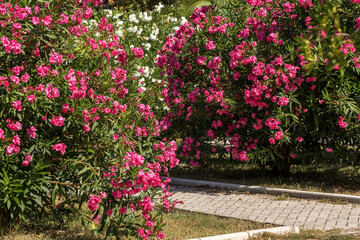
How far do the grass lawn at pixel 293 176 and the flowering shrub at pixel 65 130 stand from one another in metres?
4.55

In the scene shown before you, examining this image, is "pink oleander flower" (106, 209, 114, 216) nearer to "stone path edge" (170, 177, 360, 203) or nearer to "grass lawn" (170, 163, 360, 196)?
"stone path edge" (170, 177, 360, 203)

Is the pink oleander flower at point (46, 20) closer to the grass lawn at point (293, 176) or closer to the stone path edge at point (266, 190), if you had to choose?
the stone path edge at point (266, 190)

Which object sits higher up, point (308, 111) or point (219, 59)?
point (219, 59)

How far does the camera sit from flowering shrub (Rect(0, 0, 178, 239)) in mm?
5789

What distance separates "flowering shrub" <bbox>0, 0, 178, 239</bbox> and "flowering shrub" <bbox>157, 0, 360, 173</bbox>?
3550 millimetres

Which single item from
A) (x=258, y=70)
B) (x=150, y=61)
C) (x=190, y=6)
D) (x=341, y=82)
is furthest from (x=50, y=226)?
(x=190, y=6)

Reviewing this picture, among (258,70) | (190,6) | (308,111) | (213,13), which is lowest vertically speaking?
(308,111)

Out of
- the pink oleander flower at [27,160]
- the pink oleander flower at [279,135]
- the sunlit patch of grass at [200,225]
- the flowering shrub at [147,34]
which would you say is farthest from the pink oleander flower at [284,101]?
the pink oleander flower at [27,160]

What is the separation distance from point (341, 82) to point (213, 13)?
3022mm

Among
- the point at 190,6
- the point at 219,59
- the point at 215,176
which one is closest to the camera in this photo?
the point at 219,59

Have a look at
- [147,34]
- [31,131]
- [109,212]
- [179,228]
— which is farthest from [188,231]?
[147,34]

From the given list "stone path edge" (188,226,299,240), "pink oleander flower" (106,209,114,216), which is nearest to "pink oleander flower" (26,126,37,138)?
"pink oleander flower" (106,209,114,216)

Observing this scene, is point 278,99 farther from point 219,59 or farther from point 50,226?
point 50,226

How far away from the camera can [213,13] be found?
10.7 meters
